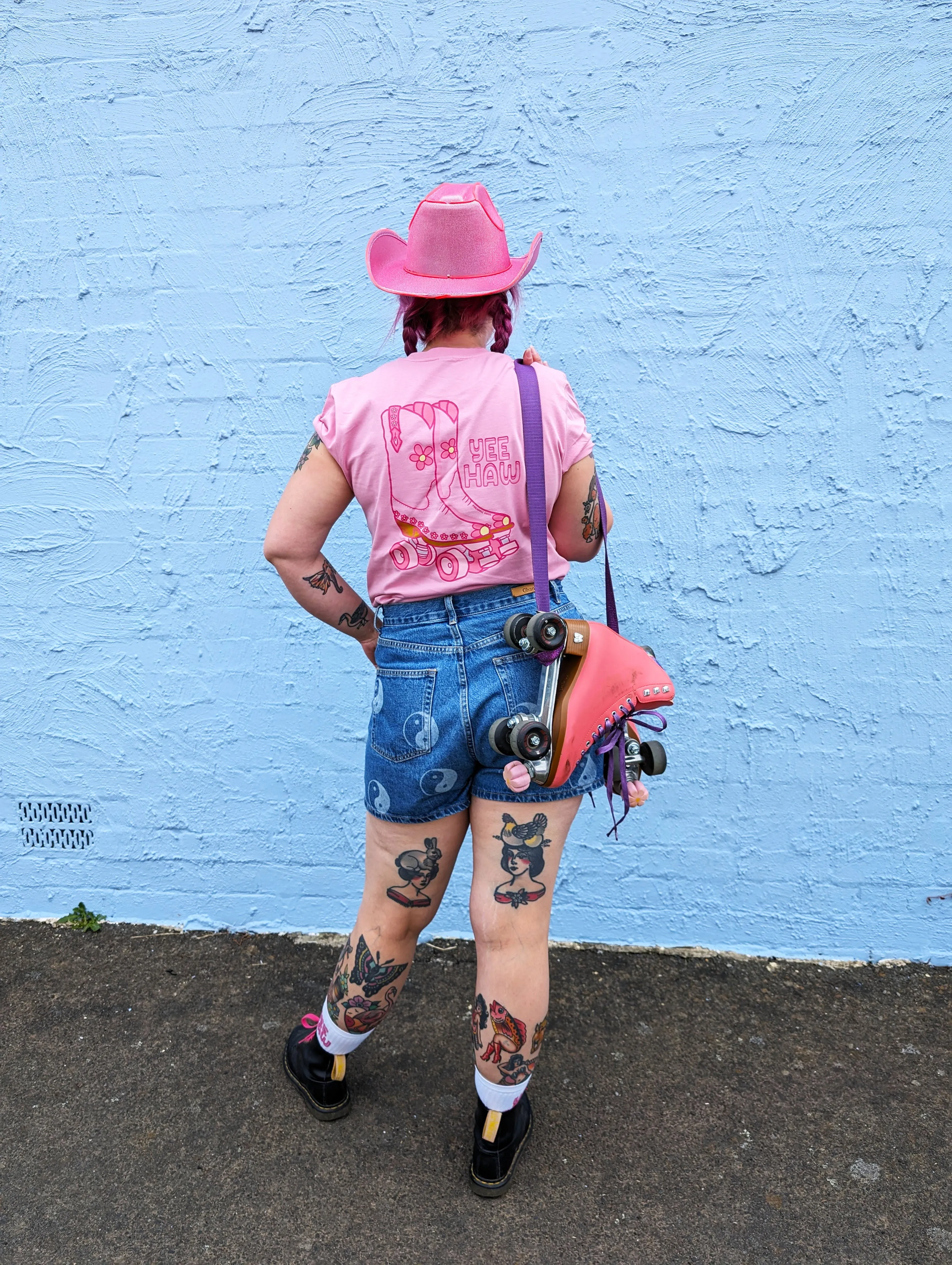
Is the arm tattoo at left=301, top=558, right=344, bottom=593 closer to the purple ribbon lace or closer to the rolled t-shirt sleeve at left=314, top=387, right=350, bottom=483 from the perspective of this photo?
the rolled t-shirt sleeve at left=314, top=387, right=350, bottom=483

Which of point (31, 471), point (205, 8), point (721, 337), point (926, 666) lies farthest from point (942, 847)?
point (205, 8)

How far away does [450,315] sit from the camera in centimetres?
181

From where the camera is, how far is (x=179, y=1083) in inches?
98.2

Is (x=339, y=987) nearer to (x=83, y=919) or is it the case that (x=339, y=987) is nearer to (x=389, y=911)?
(x=389, y=911)

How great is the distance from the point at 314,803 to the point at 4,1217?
1.29m

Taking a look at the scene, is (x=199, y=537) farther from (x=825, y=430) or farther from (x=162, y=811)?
(x=825, y=430)

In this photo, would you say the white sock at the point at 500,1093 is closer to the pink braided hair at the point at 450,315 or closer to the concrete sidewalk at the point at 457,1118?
the concrete sidewalk at the point at 457,1118

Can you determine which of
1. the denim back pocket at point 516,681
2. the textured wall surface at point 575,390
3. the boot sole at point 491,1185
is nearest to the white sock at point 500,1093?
the boot sole at point 491,1185

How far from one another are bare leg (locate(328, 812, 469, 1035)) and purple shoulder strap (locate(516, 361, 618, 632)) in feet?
1.77

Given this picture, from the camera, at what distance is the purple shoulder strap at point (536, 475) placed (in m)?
1.76

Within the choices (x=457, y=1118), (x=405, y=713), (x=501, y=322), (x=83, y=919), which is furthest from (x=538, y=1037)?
(x=83, y=919)

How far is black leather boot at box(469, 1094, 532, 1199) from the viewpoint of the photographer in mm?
2109

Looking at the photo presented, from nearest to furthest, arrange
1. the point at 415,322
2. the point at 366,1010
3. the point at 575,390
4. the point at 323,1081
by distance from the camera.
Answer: the point at 415,322
the point at 366,1010
the point at 323,1081
the point at 575,390

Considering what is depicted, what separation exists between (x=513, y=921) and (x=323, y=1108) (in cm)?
84
